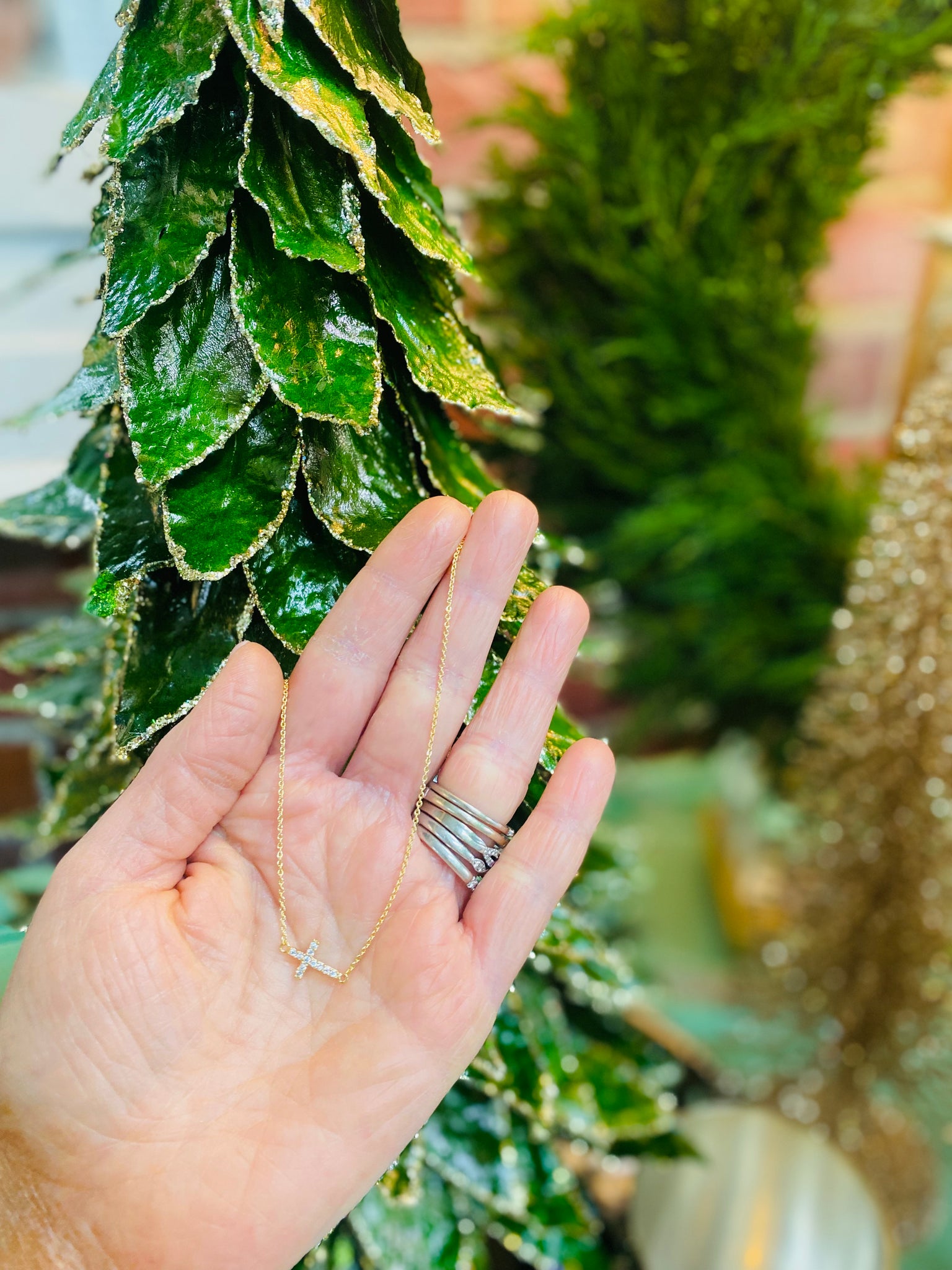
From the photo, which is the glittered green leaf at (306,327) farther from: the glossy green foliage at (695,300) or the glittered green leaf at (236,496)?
the glossy green foliage at (695,300)

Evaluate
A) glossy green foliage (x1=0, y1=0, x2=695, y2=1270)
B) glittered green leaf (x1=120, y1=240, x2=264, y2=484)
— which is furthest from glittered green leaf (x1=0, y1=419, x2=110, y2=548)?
glittered green leaf (x1=120, y1=240, x2=264, y2=484)

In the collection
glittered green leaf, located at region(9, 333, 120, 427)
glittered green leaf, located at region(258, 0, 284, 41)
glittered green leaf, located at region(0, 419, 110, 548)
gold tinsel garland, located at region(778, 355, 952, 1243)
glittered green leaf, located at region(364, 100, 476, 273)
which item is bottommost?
gold tinsel garland, located at region(778, 355, 952, 1243)

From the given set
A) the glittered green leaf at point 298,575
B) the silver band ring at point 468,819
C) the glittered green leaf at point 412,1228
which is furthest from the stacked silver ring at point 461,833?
the glittered green leaf at point 412,1228

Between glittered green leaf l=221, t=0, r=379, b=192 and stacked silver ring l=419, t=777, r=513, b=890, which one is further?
stacked silver ring l=419, t=777, r=513, b=890

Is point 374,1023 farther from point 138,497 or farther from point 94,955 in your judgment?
point 138,497

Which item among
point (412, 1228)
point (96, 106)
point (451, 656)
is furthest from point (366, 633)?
point (412, 1228)

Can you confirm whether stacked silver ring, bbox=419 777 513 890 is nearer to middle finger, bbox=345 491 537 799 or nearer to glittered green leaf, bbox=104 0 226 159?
middle finger, bbox=345 491 537 799
